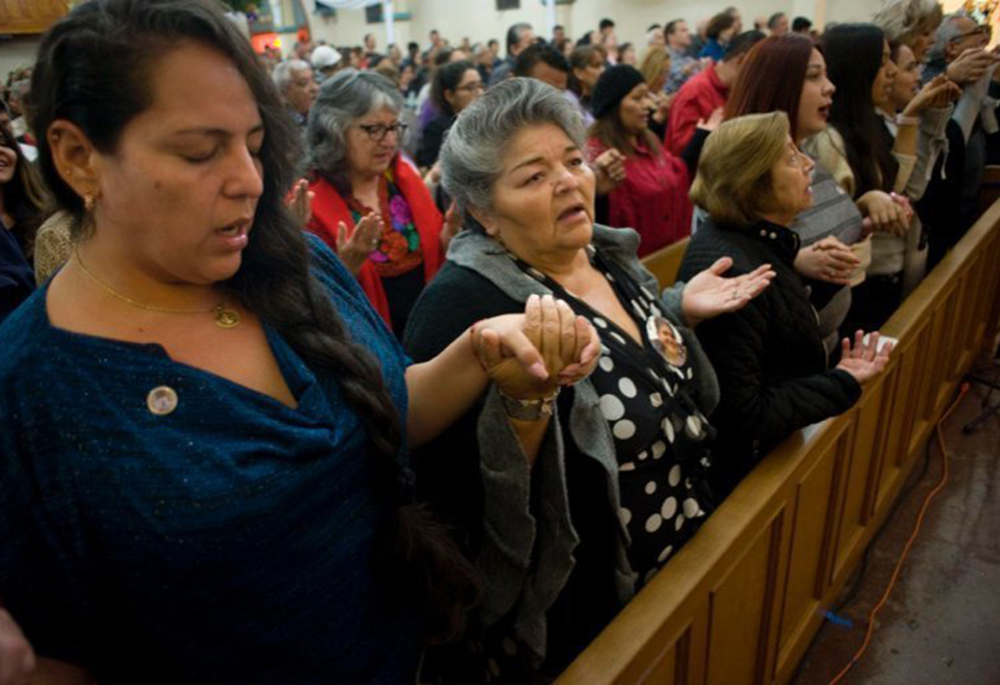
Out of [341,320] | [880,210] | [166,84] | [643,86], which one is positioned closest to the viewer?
[166,84]

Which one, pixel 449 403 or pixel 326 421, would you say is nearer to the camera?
pixel 326 421

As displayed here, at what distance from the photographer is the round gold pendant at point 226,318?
956mm

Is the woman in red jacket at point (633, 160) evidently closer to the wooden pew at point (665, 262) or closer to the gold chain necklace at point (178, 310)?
the wooden pew at point (665, 262)

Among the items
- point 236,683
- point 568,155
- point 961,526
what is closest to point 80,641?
point 236,683

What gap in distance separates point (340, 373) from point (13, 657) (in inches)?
18.8

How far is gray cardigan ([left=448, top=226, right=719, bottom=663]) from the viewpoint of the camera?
1220 millimetres

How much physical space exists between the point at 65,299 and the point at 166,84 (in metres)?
0.29

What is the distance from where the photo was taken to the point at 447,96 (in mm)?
3838

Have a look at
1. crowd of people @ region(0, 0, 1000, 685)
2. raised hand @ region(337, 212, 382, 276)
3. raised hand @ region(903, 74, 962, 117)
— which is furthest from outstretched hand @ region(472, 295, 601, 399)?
raised hand @ region(903, 74, 962, 117)

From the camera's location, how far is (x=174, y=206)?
823 millimetres

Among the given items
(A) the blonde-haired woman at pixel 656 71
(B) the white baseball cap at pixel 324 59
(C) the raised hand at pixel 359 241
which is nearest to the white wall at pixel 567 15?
(A) the blonde-haired woman at pixel 656 71

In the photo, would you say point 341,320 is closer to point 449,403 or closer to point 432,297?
point 449,403

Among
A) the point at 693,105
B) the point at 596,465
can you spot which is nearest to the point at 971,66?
the point at 693,105

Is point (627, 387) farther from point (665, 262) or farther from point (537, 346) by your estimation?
point (665, 262)
